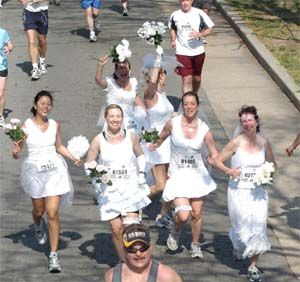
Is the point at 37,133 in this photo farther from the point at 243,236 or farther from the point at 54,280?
the point at 243,236

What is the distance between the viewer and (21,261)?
32.3 feet

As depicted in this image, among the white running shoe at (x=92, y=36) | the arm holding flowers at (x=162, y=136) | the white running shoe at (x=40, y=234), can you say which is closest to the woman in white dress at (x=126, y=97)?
the arm holding flowers at (x=162, y=136)

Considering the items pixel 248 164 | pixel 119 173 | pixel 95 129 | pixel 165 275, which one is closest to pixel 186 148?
pixel 248 164

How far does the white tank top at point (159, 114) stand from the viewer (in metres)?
11.1

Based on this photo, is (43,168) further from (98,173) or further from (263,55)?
(263,55)

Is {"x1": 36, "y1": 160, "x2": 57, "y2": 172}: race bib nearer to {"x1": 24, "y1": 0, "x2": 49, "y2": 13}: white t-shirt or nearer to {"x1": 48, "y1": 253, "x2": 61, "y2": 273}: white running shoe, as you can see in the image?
{"x1": 48, "y1": 253, "x2": 61, "y2": 273}: white running shoe

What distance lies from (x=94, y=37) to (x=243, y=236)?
10.3 m

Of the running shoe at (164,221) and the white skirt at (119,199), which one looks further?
the running shoe at (164,221)

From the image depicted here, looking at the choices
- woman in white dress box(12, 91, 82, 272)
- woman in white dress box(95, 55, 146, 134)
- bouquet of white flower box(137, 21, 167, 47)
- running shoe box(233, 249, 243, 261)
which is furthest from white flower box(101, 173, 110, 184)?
bouquet of white flower box(137, 21, 167, 47)

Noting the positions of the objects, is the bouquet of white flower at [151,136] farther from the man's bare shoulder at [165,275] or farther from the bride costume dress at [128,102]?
the man's bare shoulder at [165,275]

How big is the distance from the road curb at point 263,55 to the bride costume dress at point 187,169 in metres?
5.07

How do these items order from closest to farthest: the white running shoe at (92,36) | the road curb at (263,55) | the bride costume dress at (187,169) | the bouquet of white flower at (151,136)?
the bride costume dress at (187,169), the bouquet of white flower at (151,136), the road curb at (263,55), the white running shoe at (92,36)

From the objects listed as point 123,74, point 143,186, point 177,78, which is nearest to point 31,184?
point 143,186

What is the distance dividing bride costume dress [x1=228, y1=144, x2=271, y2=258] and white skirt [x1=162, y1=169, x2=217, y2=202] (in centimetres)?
42
